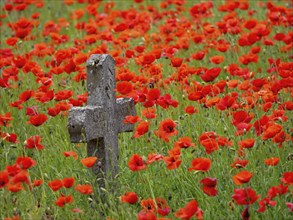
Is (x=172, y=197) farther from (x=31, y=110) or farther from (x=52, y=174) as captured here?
(x=31, y=110)

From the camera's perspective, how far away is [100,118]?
11.7 ft

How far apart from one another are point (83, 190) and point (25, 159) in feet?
1.04

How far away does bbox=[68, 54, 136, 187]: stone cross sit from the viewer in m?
3.45

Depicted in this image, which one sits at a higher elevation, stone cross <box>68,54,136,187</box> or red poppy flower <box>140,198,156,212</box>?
stone cross <box>68,54,136,187</box>

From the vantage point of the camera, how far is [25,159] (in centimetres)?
325

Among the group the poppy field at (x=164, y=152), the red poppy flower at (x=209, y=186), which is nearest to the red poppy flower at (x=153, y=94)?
the poppy field at (x=164, y=152)

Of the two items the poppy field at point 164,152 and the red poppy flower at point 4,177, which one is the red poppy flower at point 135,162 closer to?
the poppy field at point 164,152

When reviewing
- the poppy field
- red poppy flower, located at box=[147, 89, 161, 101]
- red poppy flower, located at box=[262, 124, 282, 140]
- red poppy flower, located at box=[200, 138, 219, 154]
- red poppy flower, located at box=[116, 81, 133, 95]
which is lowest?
the poppy field

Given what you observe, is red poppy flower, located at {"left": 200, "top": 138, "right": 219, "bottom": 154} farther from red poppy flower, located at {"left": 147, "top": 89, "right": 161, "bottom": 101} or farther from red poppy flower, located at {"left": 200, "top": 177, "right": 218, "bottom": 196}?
red poppy flower, located at {"left": 147, "top": 89, "right": 161, "bottom": 101}

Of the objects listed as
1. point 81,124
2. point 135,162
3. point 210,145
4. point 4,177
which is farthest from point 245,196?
point 4,177

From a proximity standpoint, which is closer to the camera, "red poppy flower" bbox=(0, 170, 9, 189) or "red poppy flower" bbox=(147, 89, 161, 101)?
"red poppy flower" bbox=(0, 170, 9, 189)

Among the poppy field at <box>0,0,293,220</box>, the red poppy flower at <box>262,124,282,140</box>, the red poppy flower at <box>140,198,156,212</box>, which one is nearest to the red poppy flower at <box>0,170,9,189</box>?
the poppy field at <box>0,0,293,220</box>

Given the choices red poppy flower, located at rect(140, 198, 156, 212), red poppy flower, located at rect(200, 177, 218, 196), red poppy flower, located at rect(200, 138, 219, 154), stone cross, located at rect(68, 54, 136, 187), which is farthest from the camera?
stone cross, located at rect(68, 54, 136, 187)

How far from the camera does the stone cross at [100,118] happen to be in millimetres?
3453
